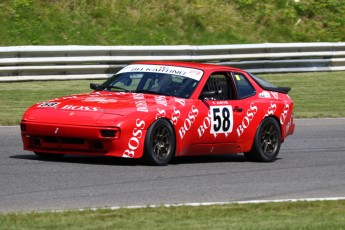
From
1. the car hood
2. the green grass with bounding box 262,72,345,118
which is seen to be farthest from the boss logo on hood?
the green grass with bounding box 262,72,345,118

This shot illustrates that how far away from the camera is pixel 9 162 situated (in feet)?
38.2

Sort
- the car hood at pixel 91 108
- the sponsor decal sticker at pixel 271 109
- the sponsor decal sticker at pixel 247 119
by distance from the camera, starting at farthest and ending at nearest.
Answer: the sponsor decal sticker at pixel 271 109 → the sponsor decal sticker at pixel 247 119 → the car hood at pixel 91 108

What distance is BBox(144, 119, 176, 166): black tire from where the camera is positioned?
11.5 meters

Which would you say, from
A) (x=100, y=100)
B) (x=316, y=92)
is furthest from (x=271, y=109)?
(x=316, y=92)

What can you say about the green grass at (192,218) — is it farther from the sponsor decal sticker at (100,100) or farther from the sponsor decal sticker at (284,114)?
the sponsor decal sticker at (284,114)

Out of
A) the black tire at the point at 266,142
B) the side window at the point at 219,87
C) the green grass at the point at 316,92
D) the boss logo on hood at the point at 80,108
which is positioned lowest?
the green grass at the point at 316,92

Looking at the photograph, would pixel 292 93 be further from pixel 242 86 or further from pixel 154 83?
pixel 154 83

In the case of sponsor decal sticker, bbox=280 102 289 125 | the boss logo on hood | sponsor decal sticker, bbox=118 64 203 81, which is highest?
sponsor decal sticker, bbox=118 64 203 81

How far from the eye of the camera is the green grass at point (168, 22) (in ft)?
77.0

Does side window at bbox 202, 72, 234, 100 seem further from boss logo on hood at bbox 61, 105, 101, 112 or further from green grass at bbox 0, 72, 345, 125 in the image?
green grass at bbox 0, 72, 345, 125

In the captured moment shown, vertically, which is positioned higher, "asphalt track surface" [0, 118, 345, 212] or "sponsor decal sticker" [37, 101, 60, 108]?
"sponsor decal sticker" [37, 101, 60, 108]

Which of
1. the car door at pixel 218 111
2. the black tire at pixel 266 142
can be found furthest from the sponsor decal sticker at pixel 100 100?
the black tire at pixel 266 142

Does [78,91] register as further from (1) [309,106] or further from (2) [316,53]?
(2) [316,53]

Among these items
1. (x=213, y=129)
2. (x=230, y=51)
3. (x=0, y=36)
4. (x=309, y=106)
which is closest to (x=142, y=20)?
(x=230, y=51)
